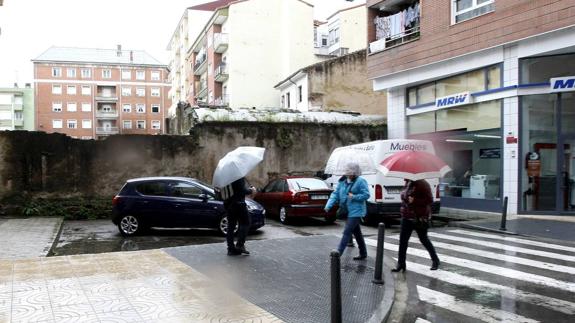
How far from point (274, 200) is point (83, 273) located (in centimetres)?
825

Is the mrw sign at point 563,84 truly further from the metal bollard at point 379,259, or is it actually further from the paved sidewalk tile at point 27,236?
the paved sidewalk tile at point 27,236

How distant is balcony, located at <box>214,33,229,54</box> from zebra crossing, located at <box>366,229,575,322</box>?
34.5 m

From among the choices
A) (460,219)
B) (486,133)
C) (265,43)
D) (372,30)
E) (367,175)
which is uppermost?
(265,43)

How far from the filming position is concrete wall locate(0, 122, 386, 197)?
16.2 meters

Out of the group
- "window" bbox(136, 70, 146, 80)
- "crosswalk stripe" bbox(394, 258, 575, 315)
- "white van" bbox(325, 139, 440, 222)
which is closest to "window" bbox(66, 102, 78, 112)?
"window" bbox(136, 70, 146, 80)

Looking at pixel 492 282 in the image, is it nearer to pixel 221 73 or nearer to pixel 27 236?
pixel 27 236

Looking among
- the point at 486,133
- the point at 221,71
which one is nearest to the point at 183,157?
the point at 486,133

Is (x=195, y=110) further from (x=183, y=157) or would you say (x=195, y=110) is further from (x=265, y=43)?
(x=265, y=43)

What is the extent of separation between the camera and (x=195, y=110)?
64.8 ft

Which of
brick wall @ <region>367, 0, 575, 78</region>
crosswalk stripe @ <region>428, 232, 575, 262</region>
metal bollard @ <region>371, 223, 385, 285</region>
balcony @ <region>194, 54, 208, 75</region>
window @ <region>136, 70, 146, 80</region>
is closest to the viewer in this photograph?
metal bollard @ <region>371, 223, 385, 285</region>

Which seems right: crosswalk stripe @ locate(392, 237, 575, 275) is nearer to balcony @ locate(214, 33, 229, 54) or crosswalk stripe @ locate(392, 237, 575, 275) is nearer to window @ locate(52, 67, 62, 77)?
balcony @ locate(214, 33, 229, 54)

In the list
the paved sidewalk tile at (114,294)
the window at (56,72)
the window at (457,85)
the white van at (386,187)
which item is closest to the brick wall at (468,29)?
the window at (457,85)

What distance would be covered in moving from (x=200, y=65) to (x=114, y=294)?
49.2 meters

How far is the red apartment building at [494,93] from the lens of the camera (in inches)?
575
